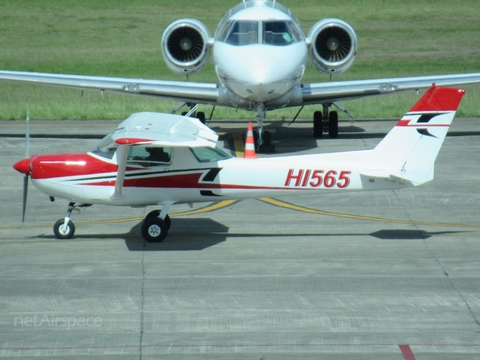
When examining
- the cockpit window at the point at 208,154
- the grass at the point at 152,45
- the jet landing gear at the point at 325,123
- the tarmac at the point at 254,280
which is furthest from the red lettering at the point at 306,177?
the grass at the point at 152,45

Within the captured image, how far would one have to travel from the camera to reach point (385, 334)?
9547 millimetres

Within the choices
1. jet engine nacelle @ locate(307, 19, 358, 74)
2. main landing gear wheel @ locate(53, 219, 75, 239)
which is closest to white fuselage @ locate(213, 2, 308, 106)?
jet engine nacelle @ locate(307, 19, 358, 74)

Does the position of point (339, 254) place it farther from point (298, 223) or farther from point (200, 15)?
point (200, 15)

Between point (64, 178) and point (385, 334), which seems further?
point (64, 178)

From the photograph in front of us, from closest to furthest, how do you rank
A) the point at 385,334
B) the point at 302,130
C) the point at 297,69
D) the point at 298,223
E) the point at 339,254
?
the point at 385,334 < the point at 339,254 < the point at 298,223 < the point at 297,69 < the point at 302,130

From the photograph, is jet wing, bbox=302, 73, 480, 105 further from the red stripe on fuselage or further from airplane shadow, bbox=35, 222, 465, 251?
the red stripe on fuselage

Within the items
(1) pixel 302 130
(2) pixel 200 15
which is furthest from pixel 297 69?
(2) pixel 200 15

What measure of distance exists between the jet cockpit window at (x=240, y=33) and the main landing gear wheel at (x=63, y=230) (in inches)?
361

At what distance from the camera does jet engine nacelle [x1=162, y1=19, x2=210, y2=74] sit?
25016mm

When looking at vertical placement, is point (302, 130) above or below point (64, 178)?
above

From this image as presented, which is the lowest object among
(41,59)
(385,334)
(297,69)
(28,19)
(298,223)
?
(385,334)

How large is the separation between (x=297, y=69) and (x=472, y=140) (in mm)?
5727

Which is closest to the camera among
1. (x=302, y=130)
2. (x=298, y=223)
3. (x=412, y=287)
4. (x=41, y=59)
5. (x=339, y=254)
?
(x=412, y=287)

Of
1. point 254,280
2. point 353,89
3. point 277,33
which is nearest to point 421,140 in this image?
point 254,280
